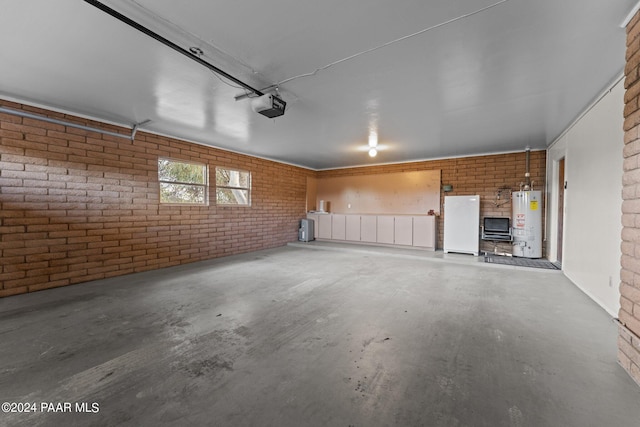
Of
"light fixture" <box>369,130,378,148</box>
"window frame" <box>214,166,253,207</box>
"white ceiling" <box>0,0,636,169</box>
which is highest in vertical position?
"light fixture" <box>369,130,378,148</box>

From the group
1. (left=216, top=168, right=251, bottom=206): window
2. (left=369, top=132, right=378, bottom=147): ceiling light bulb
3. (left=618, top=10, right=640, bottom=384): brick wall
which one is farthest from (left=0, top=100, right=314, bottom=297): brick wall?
(left=618, top=10, right=640, bottom=384): brick wall

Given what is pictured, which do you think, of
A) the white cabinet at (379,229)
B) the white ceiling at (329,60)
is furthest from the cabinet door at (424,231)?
the white ceiling at (329,60)

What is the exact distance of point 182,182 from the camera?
5816 mm

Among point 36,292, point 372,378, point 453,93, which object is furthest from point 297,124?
point 36,292

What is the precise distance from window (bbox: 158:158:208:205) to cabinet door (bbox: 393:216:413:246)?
550cm

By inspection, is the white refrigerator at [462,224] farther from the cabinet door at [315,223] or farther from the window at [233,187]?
the window at [233,187]

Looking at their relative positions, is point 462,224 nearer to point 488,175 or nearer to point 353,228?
point 488,175

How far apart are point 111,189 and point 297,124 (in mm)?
3618

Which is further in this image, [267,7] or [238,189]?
[238,189]

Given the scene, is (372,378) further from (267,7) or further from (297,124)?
(297,124)

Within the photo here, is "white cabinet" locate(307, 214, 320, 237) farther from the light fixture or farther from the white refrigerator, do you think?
the white refrigerator

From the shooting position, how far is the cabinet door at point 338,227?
8906 mm

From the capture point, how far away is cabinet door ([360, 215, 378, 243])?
8.30 meters

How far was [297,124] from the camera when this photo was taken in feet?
15.4
